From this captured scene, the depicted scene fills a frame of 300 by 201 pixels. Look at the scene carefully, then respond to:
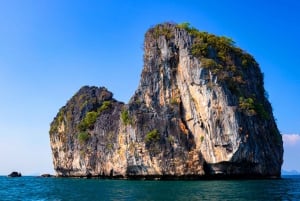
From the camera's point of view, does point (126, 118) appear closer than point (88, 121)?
Yes

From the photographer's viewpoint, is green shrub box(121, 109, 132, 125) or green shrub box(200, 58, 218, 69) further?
green shrub box(121, 109, 132, 125)

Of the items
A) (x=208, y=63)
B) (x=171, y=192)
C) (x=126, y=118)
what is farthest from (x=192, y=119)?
(x=171, y=192)

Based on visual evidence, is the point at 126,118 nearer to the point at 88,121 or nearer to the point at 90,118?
the point at 88,121

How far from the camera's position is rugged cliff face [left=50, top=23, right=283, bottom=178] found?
2338 inches

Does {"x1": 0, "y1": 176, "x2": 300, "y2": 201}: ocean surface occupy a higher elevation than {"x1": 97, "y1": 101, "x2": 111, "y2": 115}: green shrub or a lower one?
lower

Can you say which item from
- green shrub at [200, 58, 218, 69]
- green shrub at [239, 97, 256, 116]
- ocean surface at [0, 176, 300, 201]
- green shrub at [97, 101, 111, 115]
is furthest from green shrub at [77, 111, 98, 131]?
ocean surface at [0, 176, 300, 201]

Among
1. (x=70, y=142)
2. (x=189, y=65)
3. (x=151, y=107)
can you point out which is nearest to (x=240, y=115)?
(x=189, y=65)

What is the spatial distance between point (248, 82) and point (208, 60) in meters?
9.02

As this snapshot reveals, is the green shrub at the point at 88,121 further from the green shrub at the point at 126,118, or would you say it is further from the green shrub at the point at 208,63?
the green shrub at the point at 208,63

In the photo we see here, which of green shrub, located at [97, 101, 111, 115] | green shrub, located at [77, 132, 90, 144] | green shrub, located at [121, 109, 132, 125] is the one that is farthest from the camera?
green shrub, located at [97, 101, 111, 115]

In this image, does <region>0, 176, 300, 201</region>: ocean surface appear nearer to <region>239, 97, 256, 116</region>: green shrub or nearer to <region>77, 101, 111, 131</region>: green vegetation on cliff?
<region>239, 97, 256, 116</region>: green shrub

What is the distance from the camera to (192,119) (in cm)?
6500

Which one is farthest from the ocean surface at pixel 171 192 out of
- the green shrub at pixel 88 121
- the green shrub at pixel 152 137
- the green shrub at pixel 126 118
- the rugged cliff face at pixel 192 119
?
the green shrub at pixel 88 121

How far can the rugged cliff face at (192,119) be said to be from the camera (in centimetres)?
5938
